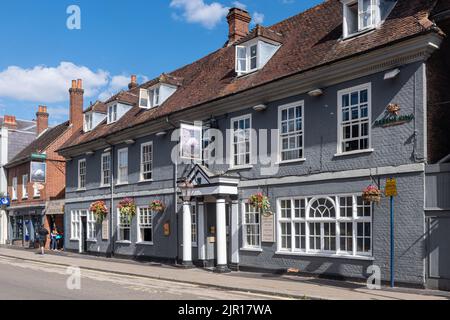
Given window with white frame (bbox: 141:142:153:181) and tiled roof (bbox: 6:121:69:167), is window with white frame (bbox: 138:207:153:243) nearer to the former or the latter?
window with white frame (bbox: 141:142:153:181)

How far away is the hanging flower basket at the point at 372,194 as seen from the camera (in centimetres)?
1378

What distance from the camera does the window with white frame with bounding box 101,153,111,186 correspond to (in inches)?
1052

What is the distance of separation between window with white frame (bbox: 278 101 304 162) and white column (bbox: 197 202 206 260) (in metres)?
4.79

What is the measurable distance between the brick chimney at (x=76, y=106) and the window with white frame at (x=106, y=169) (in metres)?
9.78

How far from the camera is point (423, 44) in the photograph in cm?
1307

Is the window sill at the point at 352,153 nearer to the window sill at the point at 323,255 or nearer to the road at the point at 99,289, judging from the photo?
the window sill at the point at 323,255

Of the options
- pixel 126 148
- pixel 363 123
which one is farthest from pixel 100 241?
pixel 363 123

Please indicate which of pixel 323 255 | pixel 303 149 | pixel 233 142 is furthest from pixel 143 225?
pixel 323 255

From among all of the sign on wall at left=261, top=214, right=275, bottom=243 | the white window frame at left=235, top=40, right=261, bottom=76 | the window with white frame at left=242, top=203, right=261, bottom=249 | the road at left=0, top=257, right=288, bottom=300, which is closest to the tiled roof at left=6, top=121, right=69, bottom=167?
the road at left=0, top=257, right=288, bottom=300

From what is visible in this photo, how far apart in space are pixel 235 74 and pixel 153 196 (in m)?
6.92

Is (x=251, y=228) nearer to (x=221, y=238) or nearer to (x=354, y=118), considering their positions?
(x=221, y=238)

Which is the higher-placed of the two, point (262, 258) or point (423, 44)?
point (423, 44)

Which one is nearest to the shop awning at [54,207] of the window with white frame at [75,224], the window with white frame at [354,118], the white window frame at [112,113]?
the window with white frame at [75,224]

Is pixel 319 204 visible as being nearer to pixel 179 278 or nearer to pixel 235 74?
pixel 179 278
